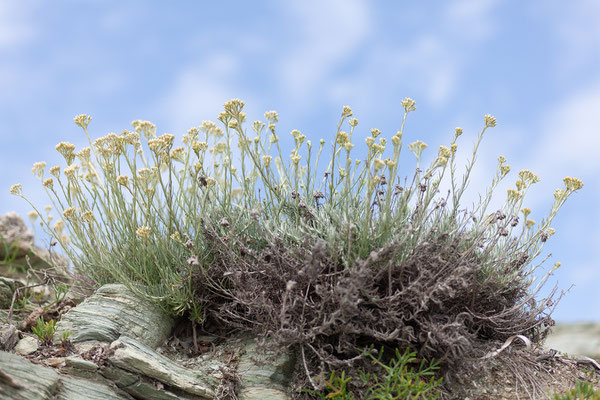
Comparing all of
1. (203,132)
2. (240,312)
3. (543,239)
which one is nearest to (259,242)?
(240,312)

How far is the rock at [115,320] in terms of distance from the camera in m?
3.88

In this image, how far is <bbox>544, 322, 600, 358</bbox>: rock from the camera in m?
7.39

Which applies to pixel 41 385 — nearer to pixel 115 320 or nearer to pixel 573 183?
pixel 115 320

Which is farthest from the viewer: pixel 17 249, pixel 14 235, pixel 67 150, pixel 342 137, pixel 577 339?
pixel 577 339

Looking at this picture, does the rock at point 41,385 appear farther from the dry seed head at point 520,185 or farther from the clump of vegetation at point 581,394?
the dry seed head at point 520,185

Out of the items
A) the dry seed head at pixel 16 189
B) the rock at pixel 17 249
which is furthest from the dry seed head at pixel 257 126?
the rock at pixel 17 249

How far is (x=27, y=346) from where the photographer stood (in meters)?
3.88

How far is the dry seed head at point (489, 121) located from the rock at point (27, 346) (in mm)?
3630

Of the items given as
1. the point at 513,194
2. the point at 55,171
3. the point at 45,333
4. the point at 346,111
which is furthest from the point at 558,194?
the point at 45,333

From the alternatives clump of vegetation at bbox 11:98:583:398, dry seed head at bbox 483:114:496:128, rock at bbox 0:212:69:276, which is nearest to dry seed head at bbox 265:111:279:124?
clump of vegetation at bbox 11:98:583:398

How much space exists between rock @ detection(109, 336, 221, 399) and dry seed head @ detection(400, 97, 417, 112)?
2306 millimetres

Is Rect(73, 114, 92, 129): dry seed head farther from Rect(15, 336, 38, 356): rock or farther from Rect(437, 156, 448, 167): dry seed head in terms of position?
Rect(437, 156, 448, 167): dry seed head

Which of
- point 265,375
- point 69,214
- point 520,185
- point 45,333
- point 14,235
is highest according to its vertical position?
point 520,185

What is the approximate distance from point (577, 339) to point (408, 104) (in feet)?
20.8
